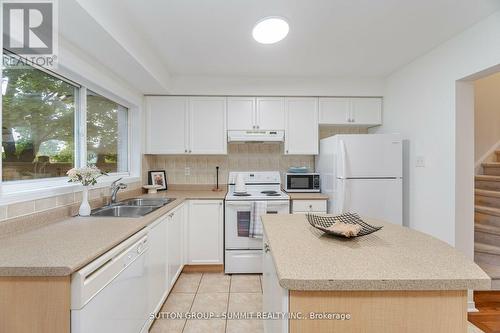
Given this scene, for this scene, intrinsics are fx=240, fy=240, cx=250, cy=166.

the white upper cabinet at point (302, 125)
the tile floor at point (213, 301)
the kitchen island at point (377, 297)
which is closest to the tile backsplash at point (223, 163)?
the white upper cabinet at point (302, 125)

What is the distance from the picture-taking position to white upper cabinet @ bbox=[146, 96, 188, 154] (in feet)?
10.3

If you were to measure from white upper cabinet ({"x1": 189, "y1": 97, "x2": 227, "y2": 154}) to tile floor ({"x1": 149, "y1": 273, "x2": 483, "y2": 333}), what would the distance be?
5.05ft

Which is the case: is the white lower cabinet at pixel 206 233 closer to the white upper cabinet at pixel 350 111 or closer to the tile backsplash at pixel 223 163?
the tile backsplash at pixel 223 163

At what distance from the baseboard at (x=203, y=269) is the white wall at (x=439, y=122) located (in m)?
2.21

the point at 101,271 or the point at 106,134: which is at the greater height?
the point at 106,134

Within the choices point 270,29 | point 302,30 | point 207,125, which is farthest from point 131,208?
point 302,30

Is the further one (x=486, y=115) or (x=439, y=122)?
(x=486, y=115)

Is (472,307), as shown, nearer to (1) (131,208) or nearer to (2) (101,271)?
(2) (101,271)

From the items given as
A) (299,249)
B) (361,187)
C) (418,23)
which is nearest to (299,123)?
(361,187)

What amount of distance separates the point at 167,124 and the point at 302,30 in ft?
6.51

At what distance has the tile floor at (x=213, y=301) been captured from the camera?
1.90m

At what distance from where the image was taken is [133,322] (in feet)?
4.79

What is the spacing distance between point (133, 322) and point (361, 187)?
232cm

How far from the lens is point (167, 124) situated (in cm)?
314
